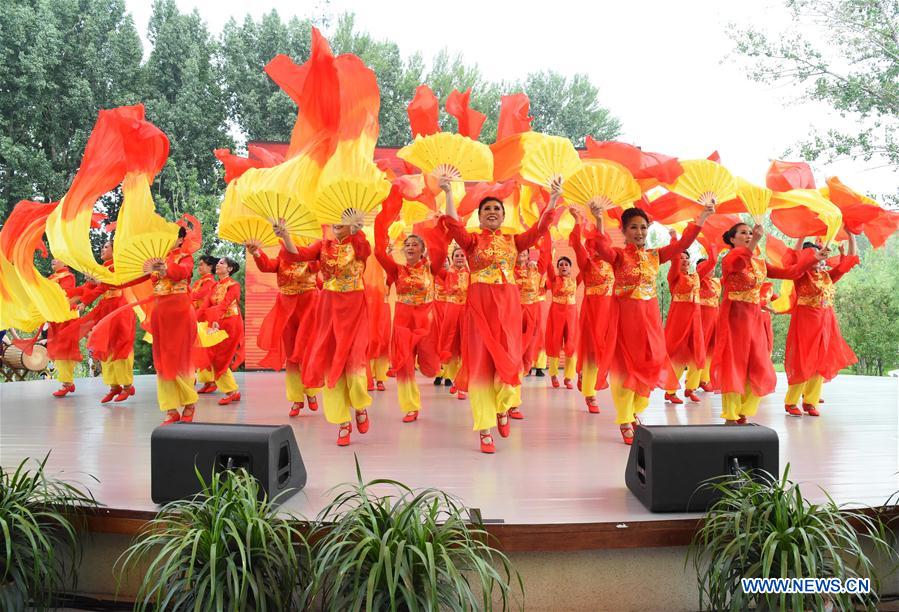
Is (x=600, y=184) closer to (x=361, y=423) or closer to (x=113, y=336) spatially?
(x=361, y=423)

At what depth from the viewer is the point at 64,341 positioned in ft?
19.6

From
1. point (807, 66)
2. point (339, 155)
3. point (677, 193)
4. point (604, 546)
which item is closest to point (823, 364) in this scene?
point (677, 193)

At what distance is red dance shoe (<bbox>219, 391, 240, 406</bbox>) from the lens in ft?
19.4

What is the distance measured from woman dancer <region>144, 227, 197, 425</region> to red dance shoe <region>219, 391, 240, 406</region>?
1502mm

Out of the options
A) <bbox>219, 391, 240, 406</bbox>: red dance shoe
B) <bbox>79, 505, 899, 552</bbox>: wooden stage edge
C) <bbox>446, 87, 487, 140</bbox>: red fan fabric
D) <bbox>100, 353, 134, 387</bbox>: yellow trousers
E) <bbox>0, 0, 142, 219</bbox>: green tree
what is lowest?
<bbox>219, 391, 240, 406</bbox>: red dance shoe

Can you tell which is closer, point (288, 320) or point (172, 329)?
point (172, 329)

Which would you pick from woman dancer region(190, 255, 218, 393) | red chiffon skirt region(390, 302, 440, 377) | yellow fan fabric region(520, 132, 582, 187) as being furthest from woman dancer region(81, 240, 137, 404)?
yellow fan fabric region(520, 132, 582, 187)

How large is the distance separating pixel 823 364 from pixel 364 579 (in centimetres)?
Answer: 436

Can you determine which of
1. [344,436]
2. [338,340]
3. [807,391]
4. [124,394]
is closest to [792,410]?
[807,391]

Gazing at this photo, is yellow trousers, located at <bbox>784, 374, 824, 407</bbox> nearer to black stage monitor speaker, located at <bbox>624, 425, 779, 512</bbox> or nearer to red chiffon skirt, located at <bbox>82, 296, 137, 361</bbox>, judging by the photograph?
black stage monitor speaker, located at <bbox>624, 425, 779, 512</bbox>

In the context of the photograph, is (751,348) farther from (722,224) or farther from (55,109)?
(55,109)

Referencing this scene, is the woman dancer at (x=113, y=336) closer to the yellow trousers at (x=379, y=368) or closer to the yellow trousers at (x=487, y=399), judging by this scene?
the yellow trousers at (x=379, y=368)

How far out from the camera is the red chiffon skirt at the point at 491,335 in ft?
12.3

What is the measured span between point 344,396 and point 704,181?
107 inches
